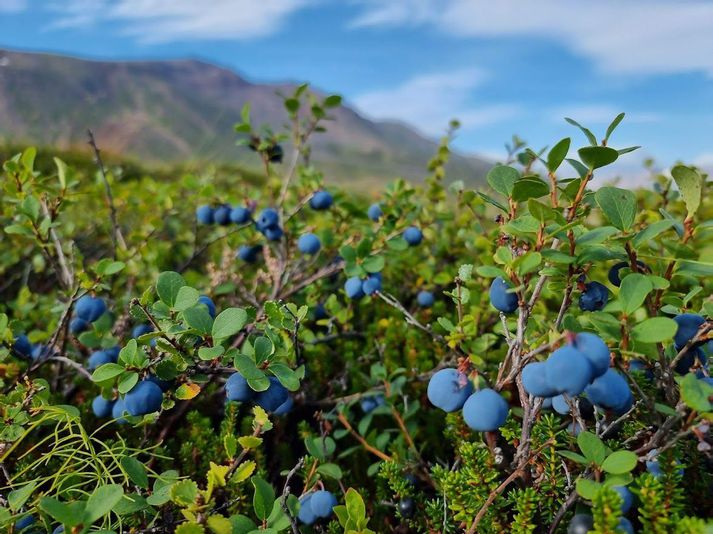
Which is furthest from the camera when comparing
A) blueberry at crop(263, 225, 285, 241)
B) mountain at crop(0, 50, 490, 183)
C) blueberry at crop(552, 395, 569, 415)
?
mountain at crop(0, 50, 490, 183)

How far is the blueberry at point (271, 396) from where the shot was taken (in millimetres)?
1110

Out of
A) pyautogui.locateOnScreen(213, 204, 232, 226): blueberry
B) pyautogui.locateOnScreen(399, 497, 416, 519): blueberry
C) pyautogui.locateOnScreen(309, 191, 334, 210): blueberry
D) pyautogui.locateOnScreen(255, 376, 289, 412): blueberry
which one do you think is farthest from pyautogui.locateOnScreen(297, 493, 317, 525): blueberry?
pyautogui.locateOnScreen(213, 204, 232, 226): blueberry

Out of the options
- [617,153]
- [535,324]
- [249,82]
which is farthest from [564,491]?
[249,82]

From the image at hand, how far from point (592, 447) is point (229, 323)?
0.76 m

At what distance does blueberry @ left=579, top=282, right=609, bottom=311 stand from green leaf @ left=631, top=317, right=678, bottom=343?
19 centimetres

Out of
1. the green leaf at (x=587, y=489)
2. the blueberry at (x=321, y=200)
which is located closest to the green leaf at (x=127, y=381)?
the green leaf at (x=587, y=489)

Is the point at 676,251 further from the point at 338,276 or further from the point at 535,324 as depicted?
the point at 338,276

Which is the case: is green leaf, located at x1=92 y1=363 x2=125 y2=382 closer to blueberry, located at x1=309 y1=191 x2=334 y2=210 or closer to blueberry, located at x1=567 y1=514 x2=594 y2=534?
blueberry, located at x1=567 y1=514 x2=594 y2=534

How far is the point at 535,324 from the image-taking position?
3.87ft

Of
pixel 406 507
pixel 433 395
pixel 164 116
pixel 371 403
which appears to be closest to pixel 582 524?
pixel 433 395

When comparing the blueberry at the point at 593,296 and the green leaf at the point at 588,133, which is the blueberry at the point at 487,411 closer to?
the blueberry at the point at 593,296

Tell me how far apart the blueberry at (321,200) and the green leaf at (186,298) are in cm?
126

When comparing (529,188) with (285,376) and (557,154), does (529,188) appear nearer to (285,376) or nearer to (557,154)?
(557,154)

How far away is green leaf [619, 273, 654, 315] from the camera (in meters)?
0.92
